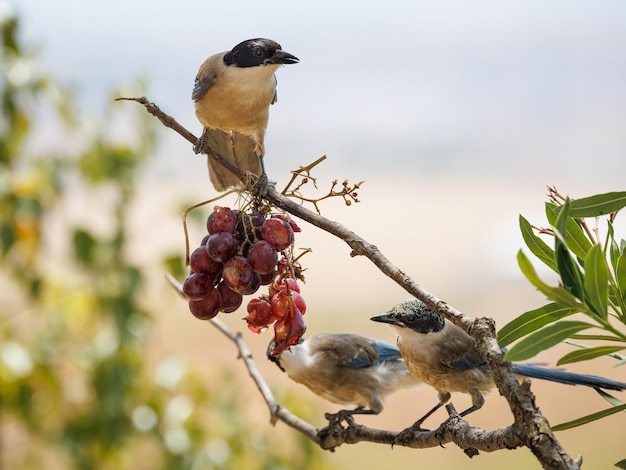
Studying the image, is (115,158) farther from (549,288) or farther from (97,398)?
(549,288)

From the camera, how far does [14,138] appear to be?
10.9 ft

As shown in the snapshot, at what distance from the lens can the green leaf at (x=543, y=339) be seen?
2.90 feet

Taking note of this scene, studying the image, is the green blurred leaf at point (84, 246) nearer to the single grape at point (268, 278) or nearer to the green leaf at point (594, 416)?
the single grape at point (268, 278)

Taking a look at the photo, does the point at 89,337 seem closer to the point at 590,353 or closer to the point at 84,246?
the point at 84,246

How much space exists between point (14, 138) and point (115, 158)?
438 mm

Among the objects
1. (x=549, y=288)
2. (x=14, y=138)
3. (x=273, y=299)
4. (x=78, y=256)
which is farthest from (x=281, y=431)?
(x=549, y=288)

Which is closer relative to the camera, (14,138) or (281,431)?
(14,138)

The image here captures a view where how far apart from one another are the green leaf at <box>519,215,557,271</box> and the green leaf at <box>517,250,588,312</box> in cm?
18

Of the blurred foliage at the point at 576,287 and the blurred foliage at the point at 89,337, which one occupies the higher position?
the blurred foliage at the point at 89,337

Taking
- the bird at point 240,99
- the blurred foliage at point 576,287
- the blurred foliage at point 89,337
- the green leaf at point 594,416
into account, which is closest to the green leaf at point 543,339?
the blurred foliage at point 576,287

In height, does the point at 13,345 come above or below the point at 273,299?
above

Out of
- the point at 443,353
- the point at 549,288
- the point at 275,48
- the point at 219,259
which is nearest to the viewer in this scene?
the point at 549,288

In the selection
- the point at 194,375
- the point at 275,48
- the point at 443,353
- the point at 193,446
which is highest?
the point at 275,48

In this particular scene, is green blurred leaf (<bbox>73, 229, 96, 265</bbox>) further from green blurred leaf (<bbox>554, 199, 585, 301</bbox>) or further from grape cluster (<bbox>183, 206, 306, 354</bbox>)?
green blurred leaf (<bbox>554, 199, 585, 301</bbox>)
